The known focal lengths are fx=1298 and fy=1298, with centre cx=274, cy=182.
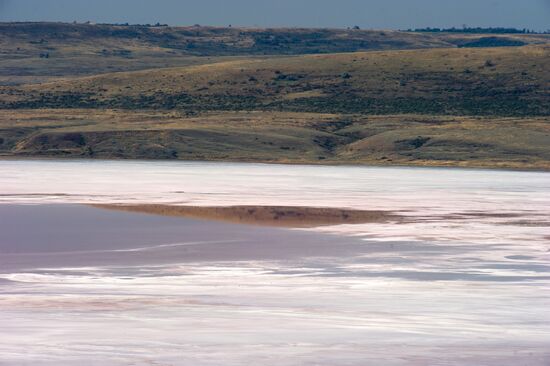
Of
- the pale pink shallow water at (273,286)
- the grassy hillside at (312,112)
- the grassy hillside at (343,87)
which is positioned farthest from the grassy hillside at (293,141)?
the pale pink shallow water at (273,286)

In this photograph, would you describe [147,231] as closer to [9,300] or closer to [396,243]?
[396,243]

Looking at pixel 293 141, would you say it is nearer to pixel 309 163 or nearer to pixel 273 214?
pixel 309 163

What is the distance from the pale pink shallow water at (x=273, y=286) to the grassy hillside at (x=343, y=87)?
60277 millimetres

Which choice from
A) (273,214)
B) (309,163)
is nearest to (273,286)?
(273,214)

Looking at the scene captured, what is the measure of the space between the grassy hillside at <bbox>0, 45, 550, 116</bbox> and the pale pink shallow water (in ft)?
198

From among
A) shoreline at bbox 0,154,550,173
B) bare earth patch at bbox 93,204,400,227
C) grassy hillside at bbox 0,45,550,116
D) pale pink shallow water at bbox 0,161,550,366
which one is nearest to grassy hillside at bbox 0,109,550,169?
shoreline at bbox 0,154,550,173

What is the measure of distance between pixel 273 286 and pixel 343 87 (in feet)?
287

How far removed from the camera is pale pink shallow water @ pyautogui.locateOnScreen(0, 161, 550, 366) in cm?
1573

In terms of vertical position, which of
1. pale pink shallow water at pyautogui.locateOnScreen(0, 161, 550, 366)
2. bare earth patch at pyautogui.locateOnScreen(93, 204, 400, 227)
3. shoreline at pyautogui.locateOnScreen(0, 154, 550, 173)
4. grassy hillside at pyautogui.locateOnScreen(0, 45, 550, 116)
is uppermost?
grassy hillside at pyautogui.locateOnScreen(0, 45, 550, 116)

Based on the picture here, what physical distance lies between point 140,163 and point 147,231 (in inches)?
1442

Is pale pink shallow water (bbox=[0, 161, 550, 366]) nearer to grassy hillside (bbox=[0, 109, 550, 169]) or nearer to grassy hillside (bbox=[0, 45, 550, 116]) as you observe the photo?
grassy hillside (bbox=[0, 109, 550, 169])

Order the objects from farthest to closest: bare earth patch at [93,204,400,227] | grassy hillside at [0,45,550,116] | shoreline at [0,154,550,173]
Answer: grassy hillside at [0,45,550,116] → shoreline at [0,154,550,173] → bare earth patch at [93,204,400,227]

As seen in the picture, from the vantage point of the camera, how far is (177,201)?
128ft

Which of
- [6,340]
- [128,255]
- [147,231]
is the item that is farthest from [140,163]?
[6,340]
